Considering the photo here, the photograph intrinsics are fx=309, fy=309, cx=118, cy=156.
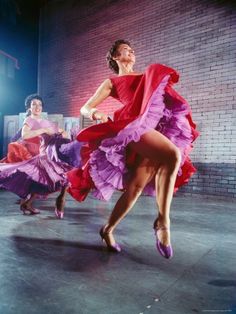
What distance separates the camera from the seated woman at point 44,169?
3.46 metres

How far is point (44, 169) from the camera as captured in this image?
3.52 meters

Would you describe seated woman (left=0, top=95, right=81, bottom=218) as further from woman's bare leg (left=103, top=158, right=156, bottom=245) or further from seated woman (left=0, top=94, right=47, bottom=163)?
woman's bare leg (left=103, top=158, right=156, bottom=245)

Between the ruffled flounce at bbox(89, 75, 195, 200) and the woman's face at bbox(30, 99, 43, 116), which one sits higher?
the woman's face at bbox(30, 99, 43, 116)

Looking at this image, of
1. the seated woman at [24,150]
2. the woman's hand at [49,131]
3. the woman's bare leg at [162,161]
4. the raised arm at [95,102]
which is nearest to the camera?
the woman's bare leg at [162,161]

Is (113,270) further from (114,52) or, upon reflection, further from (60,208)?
(60,208)

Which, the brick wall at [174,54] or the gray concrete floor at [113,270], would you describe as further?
the brick wall at [174,54]

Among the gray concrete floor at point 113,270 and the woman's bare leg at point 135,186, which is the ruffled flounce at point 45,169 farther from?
the woman's bare leg at point 135,186

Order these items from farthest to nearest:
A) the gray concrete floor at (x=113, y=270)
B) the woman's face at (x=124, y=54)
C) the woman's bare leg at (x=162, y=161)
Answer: the woman's face at (x=124, y=54)
the woman's bare leg at (x=162, y=161)
the gray concrete floor at (x=113, y=270)

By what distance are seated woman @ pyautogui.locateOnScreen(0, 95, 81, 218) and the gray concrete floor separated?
0.40 metres

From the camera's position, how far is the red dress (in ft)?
6.41

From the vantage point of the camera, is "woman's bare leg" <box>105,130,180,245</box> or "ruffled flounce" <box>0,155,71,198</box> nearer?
"woman's bare leg" <box>105,130,180,245</box>

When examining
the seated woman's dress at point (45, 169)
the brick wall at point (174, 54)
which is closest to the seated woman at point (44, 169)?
the seated woman's dress at point (45, 169)

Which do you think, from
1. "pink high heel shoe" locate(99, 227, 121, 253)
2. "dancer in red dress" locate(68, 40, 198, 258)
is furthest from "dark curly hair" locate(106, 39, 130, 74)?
"pink high heel shoe" locate(99, 227, 121, 253)

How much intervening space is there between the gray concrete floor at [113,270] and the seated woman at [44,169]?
15.6 inches
